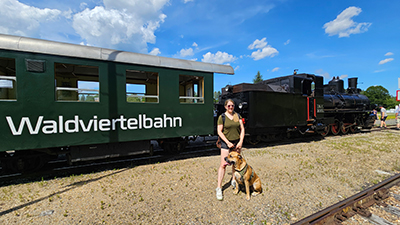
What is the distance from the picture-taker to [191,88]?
6637 mm

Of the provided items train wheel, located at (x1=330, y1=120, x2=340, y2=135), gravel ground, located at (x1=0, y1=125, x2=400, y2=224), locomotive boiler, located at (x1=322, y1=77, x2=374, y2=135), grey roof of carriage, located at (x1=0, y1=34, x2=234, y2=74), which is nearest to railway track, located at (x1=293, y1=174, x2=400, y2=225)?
gravel ground, located at (x1=0, y1=125, x2=400, y2=224)

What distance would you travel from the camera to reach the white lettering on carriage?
3.94m

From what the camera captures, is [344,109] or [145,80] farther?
[344,109]

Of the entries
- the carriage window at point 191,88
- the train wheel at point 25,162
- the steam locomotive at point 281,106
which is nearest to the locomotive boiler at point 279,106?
the steam locomotive at point 281,106

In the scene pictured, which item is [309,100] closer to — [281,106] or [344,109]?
[281,106]

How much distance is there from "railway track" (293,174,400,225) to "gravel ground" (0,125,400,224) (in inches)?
11.2

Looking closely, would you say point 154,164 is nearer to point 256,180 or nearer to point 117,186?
point 117,186

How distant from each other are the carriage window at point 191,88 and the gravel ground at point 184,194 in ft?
6.42

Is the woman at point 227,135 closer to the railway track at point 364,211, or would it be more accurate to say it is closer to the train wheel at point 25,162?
the railway track at point 364,211

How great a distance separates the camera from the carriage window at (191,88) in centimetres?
592

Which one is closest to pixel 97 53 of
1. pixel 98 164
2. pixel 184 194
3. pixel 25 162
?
pixel 98 164

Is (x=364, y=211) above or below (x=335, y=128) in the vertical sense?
below

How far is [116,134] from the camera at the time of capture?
476cm

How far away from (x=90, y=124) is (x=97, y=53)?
174 centimetres
